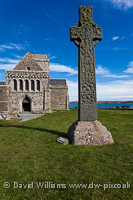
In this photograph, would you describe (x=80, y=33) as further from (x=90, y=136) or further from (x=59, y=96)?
(x=59, y=96)

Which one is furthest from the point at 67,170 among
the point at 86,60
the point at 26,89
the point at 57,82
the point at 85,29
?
the point at 57,82

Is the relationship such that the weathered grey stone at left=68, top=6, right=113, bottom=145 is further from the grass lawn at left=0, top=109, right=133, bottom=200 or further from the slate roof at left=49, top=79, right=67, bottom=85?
the slate roof at left=49, top=79, right=67, bottom=85

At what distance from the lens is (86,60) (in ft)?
16.8

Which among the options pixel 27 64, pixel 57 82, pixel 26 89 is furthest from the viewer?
pixel 57 82

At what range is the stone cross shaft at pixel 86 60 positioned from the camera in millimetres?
5035

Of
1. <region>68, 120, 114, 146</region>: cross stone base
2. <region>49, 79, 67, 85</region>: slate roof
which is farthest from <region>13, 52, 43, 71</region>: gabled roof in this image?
<region>68, 120, 114, 146</region>: cross stone base

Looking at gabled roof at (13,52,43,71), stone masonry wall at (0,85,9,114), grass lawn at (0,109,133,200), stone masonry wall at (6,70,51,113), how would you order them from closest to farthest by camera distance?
grass lawn at (0,109,133,200) < stone masonry wall at (0,85,9,114) < stone masonry wall at (6,70,51,113) < gabled roof at (13,52,43,71)

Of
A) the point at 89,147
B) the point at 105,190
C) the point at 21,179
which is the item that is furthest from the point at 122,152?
the point at 21,179

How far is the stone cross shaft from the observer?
5035 millimetres

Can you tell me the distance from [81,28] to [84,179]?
5.94m

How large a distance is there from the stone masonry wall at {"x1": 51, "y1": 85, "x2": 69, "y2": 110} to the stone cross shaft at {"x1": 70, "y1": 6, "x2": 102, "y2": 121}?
83.8 ft

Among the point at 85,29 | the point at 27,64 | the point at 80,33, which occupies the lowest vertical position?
the point at 80,33

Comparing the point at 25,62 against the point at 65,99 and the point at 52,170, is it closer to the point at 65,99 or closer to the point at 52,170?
the point at 65,99

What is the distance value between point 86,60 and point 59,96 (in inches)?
1022
